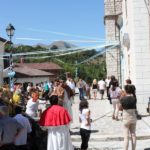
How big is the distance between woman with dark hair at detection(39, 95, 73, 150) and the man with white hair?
164 centimetres

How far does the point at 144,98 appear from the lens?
70.6ft

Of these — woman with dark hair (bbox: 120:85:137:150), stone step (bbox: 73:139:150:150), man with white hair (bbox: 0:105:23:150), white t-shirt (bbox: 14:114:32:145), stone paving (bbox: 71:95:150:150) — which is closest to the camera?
man with white hair (bbox: 0:105:23:150)

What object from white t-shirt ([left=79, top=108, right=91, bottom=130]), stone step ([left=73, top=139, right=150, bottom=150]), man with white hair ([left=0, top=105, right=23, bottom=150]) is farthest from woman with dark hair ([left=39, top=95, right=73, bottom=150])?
stone step ([left=73, top=139, right=150, bottom=150])

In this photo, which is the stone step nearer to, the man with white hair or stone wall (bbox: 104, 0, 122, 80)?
the man with white hair

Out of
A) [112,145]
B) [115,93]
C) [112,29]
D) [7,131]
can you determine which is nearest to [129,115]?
[112,145]

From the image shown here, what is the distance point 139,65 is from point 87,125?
410 inches

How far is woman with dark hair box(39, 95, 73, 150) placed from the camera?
32.4 feet

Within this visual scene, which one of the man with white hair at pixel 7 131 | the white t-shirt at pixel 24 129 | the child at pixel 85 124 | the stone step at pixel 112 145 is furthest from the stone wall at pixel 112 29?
the man with white hair at pixel 7 131

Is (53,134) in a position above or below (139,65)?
below

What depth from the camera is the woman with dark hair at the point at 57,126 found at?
388 inches

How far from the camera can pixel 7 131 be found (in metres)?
8.15

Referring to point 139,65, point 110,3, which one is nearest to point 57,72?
point 110,3

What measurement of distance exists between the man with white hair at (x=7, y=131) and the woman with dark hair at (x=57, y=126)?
164 centimetres

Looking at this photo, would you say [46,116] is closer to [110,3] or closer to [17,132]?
[17,132]
